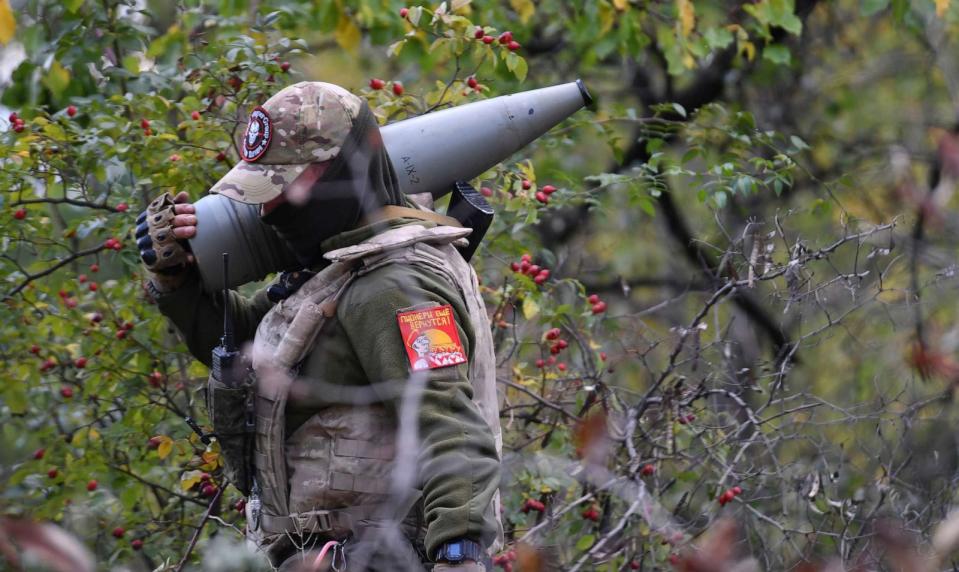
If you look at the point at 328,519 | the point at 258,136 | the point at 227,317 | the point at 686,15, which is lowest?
the point at 686,15

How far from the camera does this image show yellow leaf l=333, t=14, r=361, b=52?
20.5 ft

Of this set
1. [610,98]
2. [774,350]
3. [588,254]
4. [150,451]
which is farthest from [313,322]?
[610,98]

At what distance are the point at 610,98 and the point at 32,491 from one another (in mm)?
4728

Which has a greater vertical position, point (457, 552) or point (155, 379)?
point (457, 552)

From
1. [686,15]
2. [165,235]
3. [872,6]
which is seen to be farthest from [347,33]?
[165,235]

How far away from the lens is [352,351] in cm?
296

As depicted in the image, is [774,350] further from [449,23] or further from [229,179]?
[229,179]

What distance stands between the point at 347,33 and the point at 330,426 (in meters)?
3.68

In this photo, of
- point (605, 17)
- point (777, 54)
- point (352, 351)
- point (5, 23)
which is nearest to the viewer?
point (352, 351)

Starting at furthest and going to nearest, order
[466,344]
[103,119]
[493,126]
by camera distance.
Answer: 1. [103,119]
2. [493,126]
3. [466,344]

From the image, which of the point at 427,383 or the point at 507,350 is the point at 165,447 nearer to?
the point at 507,350

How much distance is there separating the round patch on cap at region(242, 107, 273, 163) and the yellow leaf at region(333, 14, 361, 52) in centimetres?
325

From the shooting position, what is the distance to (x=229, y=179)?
304 centimetres

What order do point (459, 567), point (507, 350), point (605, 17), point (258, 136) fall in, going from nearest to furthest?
point (459, 567) < point (258, 136) < point (507, 350) < point (605, 17)
